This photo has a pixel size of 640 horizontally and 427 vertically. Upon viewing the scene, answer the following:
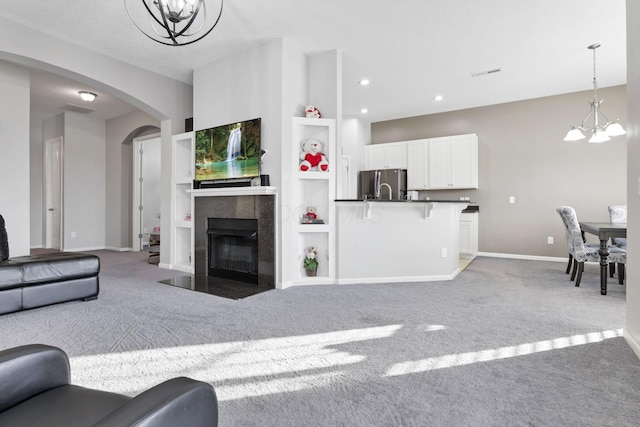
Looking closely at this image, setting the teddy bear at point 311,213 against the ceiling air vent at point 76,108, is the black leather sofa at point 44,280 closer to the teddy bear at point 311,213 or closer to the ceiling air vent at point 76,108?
the teddy bear at point 311,213

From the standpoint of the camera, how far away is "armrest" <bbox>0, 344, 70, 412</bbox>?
0.87 metres

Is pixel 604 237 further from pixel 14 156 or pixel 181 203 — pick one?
pixel 14 156

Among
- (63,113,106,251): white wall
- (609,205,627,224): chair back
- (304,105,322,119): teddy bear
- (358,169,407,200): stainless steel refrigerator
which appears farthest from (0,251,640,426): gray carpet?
(63,113,106,251): white wall

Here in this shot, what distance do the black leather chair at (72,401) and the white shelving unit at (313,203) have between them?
298 cm

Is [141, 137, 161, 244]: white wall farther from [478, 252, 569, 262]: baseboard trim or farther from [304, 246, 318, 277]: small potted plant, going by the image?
[478, 252, 569, 262]: baseboard trim

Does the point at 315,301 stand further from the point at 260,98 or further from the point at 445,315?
the point at 260,98

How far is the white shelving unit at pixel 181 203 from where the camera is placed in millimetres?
4973

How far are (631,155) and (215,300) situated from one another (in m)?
3.57

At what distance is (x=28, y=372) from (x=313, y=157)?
3.42 metres

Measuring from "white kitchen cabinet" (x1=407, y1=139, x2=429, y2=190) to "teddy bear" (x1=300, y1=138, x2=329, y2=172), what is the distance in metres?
3.25

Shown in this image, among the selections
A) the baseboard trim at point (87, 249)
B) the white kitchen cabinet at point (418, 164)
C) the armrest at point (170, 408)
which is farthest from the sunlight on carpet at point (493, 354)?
the baseboard trim at point (87, 249)

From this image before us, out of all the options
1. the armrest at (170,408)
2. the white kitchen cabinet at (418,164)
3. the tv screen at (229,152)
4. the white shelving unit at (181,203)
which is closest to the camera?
the armrest at (170,408)

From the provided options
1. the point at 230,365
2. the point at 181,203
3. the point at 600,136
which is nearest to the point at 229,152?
the point at 181,203

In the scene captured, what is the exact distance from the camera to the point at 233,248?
446cm
